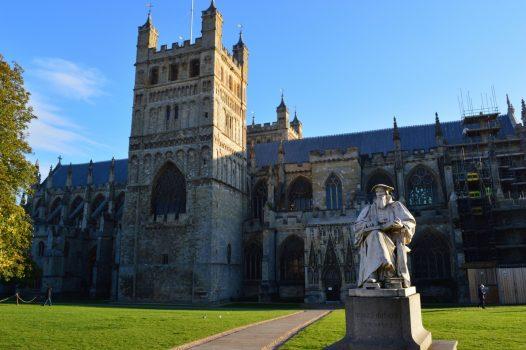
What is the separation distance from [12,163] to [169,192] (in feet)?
58.7

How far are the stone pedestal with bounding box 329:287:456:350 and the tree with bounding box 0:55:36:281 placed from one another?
16086mm

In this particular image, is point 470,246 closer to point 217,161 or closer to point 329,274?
point 329,274

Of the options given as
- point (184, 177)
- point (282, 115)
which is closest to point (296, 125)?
point (282, 115)

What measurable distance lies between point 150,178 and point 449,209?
942 inches

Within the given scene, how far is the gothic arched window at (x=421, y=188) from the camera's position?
1446 inches

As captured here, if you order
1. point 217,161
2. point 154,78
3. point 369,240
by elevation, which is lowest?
point 369,240

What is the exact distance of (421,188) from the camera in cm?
3722

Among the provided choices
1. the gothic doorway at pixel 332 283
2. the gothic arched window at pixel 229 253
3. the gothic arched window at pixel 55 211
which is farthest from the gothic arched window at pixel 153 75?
the gothic doorway at pixel 332 283

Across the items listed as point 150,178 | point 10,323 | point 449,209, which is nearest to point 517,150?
point 449,209

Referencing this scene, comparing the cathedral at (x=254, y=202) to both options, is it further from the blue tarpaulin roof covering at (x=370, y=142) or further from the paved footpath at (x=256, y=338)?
the paved footpath at (x=256, y=338)

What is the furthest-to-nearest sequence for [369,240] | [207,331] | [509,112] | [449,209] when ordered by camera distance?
[509,112] → [449,209] → [207,331] → [369,240]

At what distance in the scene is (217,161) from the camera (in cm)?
3653

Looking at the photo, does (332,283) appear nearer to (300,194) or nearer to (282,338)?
(300,194)

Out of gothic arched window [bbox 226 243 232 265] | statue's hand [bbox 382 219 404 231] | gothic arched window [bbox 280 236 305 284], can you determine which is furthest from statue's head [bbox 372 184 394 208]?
gothic arched window [bbox 226 243 232 265]
